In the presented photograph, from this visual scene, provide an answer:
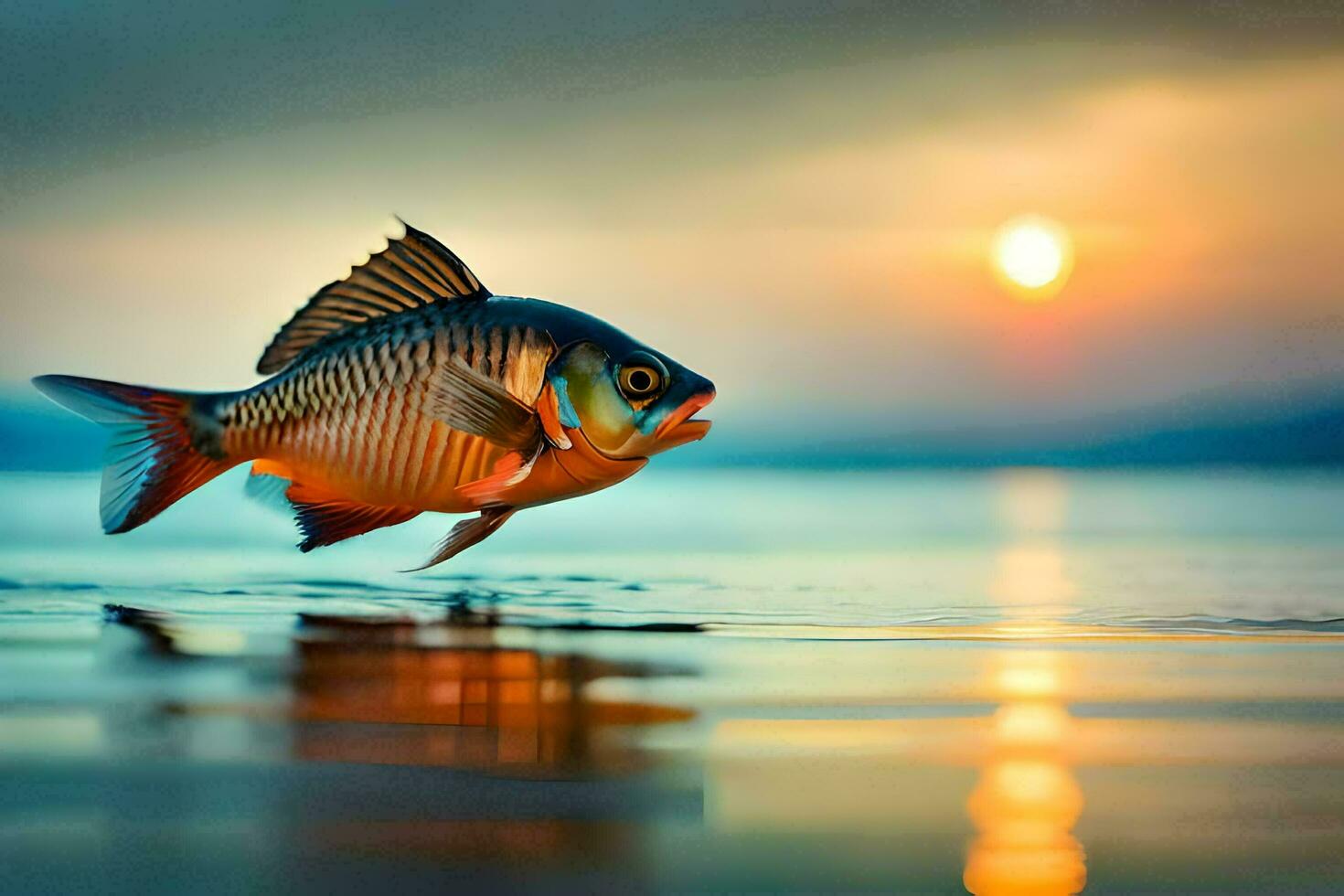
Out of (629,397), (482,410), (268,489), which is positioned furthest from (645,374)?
(268,489)

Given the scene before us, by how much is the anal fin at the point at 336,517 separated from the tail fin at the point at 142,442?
117 millimetres

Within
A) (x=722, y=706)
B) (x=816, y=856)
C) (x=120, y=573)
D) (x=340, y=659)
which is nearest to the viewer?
(x=816, y=856)

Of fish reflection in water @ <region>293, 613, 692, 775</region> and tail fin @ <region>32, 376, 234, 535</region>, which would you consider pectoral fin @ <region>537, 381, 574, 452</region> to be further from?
tail fin @ <region>32, 376, 234, 535</region>

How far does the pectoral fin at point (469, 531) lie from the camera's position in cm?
153

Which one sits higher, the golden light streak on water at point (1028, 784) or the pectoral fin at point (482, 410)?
the pectoral fin at point (482, 410)

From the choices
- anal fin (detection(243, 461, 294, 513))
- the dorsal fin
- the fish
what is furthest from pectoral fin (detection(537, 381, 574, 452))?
anal fin (detection(243, 461, 294, 513))

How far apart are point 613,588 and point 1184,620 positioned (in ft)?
2.79

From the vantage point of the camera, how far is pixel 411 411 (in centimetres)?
158

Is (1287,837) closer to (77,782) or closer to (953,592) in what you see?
(77,782)

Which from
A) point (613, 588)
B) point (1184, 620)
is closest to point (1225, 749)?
point (1184, 620)

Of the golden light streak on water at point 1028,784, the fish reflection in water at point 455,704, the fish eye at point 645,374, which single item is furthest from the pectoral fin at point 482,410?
the golden light streak on water at point 1028,784

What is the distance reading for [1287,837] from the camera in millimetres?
1031

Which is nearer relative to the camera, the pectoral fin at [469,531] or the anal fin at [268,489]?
the pectoral fin at [469,531]

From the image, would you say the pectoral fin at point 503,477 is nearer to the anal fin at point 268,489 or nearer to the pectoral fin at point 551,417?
the pectoral fin at point 551,417
